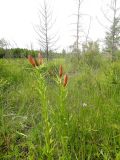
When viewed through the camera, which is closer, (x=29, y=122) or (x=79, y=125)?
(x=79, y=125)

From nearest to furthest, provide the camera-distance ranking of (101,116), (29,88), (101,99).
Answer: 1. (101,116)
2. (101,99)
3. (29,88)

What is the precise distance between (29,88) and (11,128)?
6.50 feet

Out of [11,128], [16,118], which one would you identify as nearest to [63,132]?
[11,128]

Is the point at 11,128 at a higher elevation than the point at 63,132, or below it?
below

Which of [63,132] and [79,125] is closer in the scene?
[63,132]

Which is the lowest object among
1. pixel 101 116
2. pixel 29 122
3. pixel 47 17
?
pixel 29 122

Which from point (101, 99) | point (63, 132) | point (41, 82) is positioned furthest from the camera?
point (101, 99)

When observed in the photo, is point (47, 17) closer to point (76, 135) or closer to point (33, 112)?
point (33, 112)

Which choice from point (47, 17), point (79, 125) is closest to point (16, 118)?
point (79, 125)

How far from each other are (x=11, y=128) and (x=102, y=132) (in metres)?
1.10

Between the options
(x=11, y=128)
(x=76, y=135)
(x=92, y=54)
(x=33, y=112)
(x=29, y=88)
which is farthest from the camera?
(x=92, y=54)

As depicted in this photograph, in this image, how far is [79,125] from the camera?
7.35 ft

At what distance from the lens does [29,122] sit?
287 cm

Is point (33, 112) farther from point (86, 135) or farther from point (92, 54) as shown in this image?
point (92, 54)
